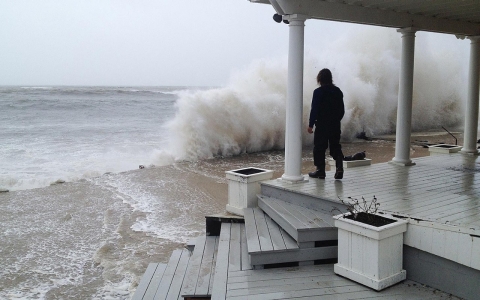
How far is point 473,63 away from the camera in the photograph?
8.56 m

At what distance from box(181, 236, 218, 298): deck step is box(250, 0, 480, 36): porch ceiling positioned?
3142mm

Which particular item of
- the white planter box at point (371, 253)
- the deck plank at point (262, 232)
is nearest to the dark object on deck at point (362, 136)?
the deck plank at point (262, 232)

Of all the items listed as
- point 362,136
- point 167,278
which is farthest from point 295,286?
point 362,136

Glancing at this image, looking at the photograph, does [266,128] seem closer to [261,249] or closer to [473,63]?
[473,63]

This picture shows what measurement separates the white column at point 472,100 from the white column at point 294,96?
458cm

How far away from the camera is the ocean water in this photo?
21.4ft

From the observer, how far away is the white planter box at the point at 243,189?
5.85 m

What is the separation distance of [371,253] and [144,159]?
1407 cm

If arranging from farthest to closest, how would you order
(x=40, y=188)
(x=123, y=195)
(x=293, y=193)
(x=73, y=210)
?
(x=40, y=188)
(x=123, y=195)
(x=73, y=210)
(x=293, y=193)

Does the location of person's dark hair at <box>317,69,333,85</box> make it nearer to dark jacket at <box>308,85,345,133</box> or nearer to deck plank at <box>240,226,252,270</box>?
dark jacket at <box>308,85,345,133</box>

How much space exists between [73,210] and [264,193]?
5.25m

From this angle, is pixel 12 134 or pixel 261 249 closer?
pixel 261 249

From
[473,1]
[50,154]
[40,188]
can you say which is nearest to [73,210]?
[40,188]

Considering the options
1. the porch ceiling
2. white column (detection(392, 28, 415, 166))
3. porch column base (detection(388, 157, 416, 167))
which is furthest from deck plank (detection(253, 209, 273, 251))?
white column (detection(392, 28, 415, 166))
